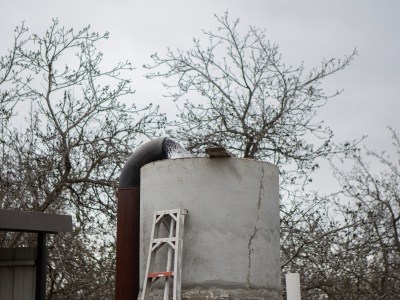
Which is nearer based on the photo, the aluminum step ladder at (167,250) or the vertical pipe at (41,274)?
the aluminum step ladder at (167,250)

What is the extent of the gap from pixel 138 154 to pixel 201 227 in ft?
6.31

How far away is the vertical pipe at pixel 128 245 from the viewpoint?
34.3ft

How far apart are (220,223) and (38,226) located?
2360mm

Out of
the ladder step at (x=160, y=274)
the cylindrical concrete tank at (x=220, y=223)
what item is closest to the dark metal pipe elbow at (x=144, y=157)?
the cylindrical concrete tank at (x=220, y=223)

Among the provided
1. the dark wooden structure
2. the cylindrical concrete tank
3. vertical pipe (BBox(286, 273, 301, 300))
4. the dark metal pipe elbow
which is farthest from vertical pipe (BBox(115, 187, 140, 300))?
vertical pipe (BBox(286, 273, 301, 300))

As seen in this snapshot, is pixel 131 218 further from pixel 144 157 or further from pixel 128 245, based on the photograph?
pixel 144 157

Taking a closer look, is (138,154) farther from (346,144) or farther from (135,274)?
(346,144)

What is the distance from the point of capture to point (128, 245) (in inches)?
417

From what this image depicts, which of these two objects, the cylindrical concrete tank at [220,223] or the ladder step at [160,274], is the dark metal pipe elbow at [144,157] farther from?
the ladder step at [160,274]

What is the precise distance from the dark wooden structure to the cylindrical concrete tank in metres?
1.30

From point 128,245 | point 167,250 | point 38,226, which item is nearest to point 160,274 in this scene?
point 167,250

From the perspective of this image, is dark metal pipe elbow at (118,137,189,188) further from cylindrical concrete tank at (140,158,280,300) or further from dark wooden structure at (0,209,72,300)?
dark wooden structure at (0,209,72,300)

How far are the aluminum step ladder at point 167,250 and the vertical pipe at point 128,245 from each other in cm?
100

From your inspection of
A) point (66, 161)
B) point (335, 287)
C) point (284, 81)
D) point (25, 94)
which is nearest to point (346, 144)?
point (284, 81)
